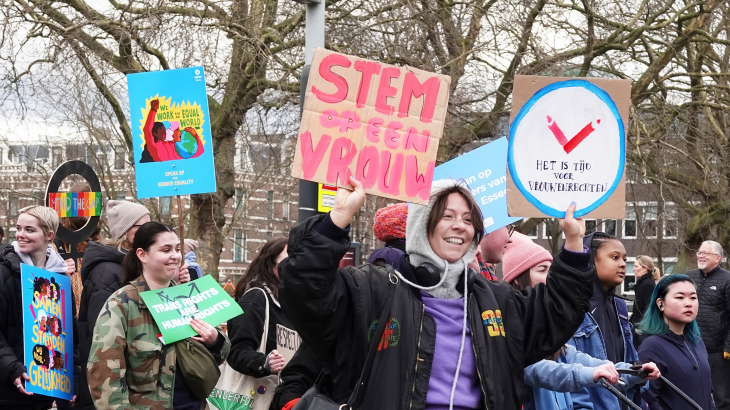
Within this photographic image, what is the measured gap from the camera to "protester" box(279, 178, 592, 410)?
309 centimetres

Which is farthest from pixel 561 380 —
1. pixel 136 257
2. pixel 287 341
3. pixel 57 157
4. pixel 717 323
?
pixel 57 157

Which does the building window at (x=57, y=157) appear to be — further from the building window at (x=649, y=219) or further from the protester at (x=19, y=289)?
the protester at (x=19, y=289)

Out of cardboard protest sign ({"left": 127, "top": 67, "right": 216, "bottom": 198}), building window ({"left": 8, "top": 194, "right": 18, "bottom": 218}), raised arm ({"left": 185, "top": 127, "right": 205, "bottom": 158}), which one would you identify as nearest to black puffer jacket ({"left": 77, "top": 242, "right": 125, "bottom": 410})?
cardboard protest sign ({"left": 127, "top": 67, "right": 216, "bottom": 198})

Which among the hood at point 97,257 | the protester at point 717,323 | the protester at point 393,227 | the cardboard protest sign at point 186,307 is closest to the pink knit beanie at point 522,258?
the protester at point 393,227

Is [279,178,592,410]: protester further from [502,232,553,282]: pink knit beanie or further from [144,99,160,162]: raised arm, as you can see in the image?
[144,99,160,162]: raised arm

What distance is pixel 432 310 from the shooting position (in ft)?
11.0

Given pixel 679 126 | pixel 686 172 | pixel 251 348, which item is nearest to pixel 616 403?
pixel 251 348

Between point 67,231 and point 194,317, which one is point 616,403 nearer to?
point 194,317

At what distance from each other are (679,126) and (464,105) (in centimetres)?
463

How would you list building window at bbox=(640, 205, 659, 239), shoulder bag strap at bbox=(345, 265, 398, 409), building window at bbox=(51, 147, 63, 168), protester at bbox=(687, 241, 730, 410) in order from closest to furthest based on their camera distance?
shoulder bag strap at bbox=(345, 265, 398, 409)
protester at bbox=(687, 241, 730, 410)
building window at bbox=(640, 205, 659, 239)
building window at bbox=(51, 147, 63, 168)

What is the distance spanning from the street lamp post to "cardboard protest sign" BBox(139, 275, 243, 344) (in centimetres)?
174

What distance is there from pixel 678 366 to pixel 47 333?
12.5 ft

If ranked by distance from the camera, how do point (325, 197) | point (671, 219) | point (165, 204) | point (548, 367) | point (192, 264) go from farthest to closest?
point (671, 219) → point (165, 204) → point (192, 264) → point (325, 197) → point (548, 367)

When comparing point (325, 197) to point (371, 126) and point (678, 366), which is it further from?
point (371, 126)
